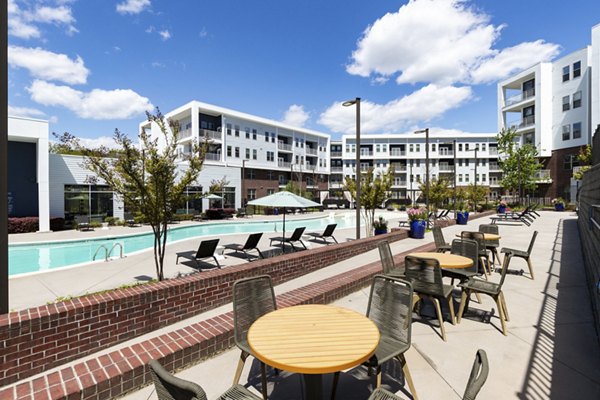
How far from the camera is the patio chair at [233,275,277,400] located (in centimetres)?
326

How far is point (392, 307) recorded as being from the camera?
341cm

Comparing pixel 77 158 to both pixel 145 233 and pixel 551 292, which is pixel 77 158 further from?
pixel 551 292

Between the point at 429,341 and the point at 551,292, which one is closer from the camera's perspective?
the point at 429,341

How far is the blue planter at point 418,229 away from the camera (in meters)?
13.6

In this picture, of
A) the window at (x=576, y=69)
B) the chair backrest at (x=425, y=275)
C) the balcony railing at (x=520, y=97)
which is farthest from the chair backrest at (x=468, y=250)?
the balcony railing at (x=520, y=97)

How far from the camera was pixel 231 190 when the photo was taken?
34.0 metres

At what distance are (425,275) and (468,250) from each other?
2.15 m

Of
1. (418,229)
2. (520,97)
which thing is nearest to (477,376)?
(418,229)

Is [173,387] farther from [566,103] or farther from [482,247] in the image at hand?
[566,103]

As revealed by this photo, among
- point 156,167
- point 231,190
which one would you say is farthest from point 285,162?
point 156,167

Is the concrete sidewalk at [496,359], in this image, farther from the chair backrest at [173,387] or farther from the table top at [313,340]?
the chair backrest at [173,387]

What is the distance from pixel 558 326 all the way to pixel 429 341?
7.63 feet

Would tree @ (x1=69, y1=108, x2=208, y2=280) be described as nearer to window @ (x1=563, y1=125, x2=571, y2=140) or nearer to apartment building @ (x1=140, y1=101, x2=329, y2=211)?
apartment building @ (x1=140, y1=101, x2=329, y2=211)

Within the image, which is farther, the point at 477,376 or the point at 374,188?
the point at 374,188
